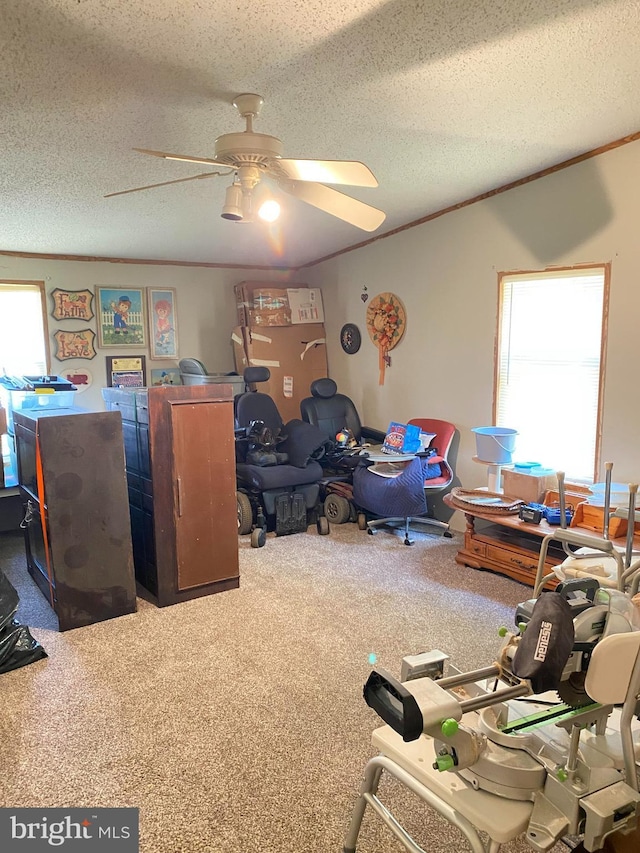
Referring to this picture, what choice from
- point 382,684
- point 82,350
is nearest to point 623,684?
point 382,684

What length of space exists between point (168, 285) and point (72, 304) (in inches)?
36.8

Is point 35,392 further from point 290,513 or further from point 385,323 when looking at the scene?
point 385,323

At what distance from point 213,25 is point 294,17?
0.28 m

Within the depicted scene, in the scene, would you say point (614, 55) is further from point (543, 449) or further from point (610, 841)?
point (610, 841)

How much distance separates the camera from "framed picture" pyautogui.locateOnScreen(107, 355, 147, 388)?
536 cm

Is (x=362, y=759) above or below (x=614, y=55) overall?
below

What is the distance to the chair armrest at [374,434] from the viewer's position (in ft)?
17.6

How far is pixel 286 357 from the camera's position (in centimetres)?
589

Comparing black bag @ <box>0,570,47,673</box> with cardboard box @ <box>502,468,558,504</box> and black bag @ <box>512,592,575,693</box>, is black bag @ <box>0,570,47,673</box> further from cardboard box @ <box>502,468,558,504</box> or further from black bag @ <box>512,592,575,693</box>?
cardboard box @ <box>502,468,558,504</box>

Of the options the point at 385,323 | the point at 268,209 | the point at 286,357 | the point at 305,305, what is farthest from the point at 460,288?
the point at 268,209

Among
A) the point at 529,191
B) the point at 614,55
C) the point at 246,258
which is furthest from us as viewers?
the point at 246,258

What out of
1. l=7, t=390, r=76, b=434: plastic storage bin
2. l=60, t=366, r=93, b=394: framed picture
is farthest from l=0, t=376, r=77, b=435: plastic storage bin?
l=60, t=366, r=93, b=394: framed picture

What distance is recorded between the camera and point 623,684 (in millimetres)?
1111

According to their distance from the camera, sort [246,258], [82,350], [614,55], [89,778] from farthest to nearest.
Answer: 1. [246,258]
2. [82,350]
3. [614,55]
4. [89,778]
